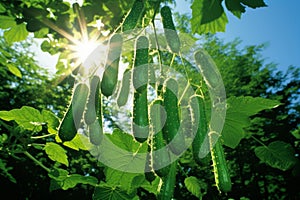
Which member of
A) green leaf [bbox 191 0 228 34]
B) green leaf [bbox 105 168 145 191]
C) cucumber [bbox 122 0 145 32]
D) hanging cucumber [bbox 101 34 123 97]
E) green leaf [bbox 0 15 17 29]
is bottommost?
green leaf [bbox 105 168 145 191]

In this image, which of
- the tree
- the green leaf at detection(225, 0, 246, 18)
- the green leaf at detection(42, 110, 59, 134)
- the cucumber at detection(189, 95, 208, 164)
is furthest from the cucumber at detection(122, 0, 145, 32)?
the green leaf at detection(42, 110, 59, 134)

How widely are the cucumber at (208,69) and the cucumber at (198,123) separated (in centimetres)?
11

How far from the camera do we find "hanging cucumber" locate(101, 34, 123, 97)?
50.9 inches

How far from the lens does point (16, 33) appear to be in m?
4.48

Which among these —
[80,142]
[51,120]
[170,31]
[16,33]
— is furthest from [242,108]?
[16,33]

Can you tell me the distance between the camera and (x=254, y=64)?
20.6 metres

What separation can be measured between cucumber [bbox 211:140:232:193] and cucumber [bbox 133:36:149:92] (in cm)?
46

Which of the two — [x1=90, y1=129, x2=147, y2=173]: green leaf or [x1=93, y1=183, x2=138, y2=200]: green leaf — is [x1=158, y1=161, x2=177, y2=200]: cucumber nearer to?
[x1=90, y1=129, x2=147, y2=173]: green leaf

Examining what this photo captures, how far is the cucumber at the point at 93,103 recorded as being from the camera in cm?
136

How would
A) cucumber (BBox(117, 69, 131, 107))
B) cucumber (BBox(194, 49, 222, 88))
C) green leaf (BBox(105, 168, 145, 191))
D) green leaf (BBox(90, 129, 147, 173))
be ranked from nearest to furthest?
cucumber (BBox(117, 69, 131, 107)) → cucumber (BBox(194, 49, 222, 88)) → green leaf (BBox(90, 129, 147, 173)) → green leaf (BBox(105, 168, 145, 191))

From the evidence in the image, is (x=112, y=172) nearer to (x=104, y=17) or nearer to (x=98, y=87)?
(x=98, y=87)

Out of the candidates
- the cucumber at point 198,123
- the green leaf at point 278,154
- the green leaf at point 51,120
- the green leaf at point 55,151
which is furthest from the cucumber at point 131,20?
the green leaf at point 278,154

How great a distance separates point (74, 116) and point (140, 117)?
286 mm

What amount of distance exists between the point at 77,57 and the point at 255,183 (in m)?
15.1
